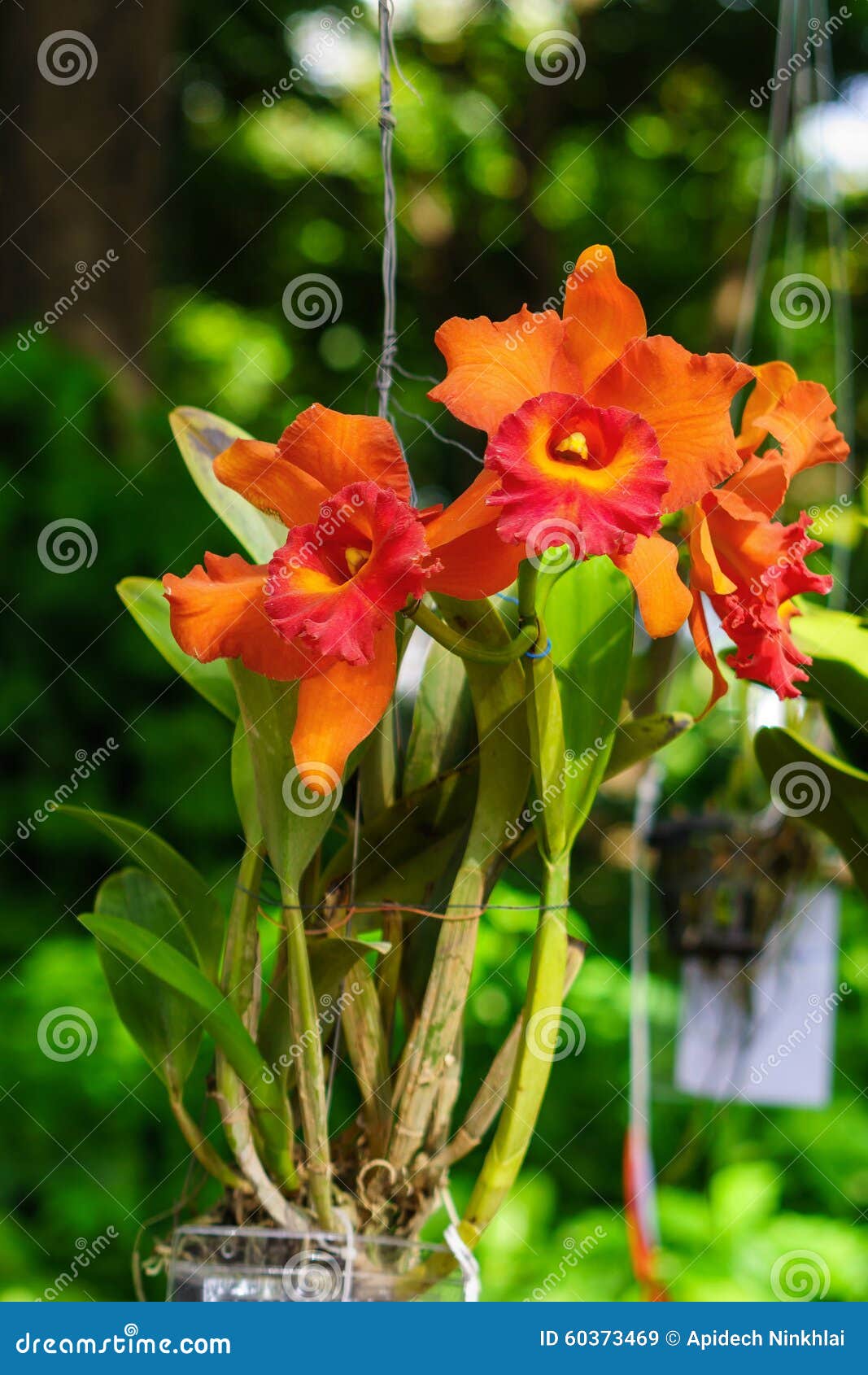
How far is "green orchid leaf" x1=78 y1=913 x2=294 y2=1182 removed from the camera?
0.46m

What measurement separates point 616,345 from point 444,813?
8.5 inches

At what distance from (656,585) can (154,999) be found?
290 millimetres

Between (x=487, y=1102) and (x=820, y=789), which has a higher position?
(x=820, y=789)

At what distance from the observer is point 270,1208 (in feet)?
1.59

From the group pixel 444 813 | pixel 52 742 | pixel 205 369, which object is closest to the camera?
pixel 444 813

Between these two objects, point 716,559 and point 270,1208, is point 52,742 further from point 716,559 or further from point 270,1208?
point 716,559

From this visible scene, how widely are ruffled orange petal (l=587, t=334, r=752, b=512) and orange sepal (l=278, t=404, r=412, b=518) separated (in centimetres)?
7

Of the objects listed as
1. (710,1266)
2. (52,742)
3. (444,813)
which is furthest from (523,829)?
(52,742)

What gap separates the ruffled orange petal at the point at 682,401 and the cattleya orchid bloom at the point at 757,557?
1.1 inches

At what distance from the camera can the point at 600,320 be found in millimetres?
425

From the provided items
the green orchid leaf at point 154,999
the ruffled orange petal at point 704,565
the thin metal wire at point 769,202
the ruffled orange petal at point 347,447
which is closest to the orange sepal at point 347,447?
the ruffled orange petal at point 347,447

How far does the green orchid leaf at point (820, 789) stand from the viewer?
21.9 inches

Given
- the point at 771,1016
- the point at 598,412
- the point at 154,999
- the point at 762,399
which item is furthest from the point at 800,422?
the point at 771,1016

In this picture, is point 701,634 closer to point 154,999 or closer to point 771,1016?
point 154,999
